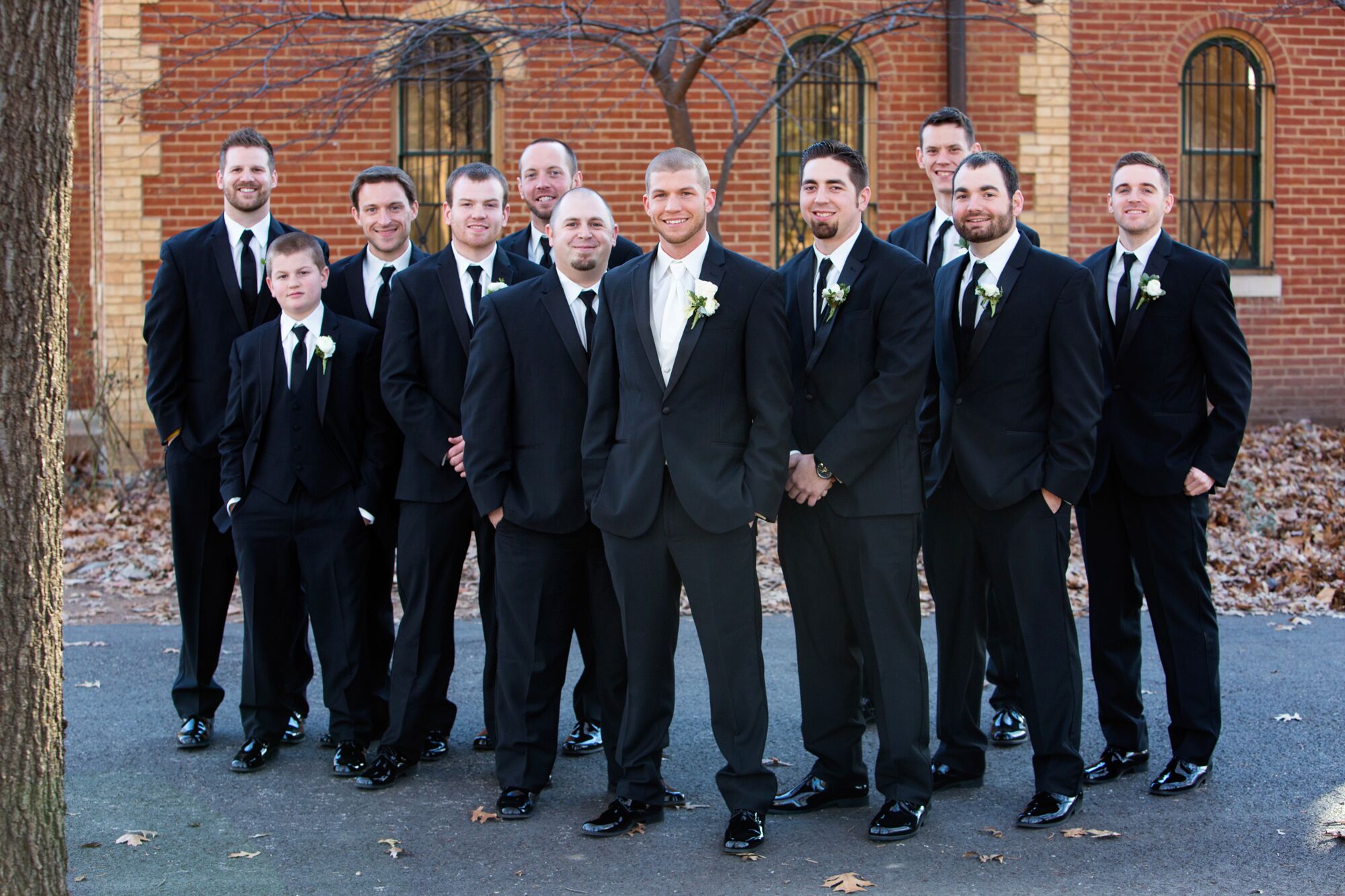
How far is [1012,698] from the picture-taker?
607 centimetres

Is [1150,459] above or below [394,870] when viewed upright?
above

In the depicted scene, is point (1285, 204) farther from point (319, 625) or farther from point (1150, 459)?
point (319, 625)

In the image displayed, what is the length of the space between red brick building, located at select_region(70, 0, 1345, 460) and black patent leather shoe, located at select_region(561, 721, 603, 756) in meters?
6.76

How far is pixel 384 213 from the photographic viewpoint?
5973mm

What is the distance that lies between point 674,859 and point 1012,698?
7.25 feet

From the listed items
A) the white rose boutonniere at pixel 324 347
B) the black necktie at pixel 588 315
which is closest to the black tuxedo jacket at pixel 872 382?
the black necktie at pixel 588 315

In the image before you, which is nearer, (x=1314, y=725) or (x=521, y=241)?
(x=1314, y=725)

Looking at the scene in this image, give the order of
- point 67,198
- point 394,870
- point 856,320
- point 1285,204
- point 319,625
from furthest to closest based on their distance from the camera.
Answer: point 1285,204, point 319,625, point 856,320, point 394,870, point 67,198

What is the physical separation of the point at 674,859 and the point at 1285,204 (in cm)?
1233

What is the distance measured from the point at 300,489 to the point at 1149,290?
3.59 meters

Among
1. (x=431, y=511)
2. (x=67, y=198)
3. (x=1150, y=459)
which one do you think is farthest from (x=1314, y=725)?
(x=67, y=198)

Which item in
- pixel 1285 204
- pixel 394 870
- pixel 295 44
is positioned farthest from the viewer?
pixel 1285 204

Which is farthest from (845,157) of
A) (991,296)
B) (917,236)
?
(917,236)

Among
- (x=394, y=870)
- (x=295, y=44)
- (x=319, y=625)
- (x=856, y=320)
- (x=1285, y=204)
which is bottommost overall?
(x=394, y=870)
